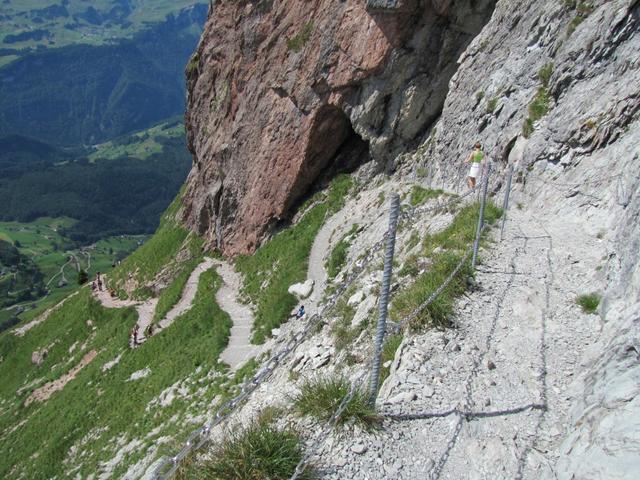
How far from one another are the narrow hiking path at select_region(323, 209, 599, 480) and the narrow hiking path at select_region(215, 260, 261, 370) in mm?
15133

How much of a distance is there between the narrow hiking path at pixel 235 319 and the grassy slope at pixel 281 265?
2.43ft

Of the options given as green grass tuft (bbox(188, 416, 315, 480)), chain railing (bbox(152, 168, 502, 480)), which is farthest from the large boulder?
green grass tuft (bbox(188, 416, 315, 480))

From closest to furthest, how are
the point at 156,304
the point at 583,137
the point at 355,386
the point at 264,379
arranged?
the point at 355,386 → the point at 264,379 → the point at 583,137 → the point at 156,304

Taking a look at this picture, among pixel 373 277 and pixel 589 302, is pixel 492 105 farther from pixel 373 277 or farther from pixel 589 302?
pixel 589 302

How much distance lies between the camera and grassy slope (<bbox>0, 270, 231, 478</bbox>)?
23344 mm

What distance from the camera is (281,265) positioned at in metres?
32.9

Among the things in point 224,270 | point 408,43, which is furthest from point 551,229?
point 224,270

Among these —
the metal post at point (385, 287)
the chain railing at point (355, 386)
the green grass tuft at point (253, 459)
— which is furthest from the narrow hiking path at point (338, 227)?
the green grass tuft at point (253, 459)

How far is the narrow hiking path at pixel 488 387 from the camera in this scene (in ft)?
22.7

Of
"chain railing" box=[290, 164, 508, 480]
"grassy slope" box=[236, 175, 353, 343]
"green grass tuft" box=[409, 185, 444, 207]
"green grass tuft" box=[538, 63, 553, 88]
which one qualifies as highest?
"green grass tuft" box=[538, 63, 553, 88]

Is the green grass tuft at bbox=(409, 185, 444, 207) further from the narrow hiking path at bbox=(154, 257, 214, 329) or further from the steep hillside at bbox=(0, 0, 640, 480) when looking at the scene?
the narrow hiking path at bbox=(154, 257, 214, 329)

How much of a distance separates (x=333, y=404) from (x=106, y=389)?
2684 cm

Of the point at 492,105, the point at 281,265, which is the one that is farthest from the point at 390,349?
the point at 281,265

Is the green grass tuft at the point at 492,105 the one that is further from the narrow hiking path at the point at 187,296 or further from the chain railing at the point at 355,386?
the narrow hiking path at the point at 187,296
